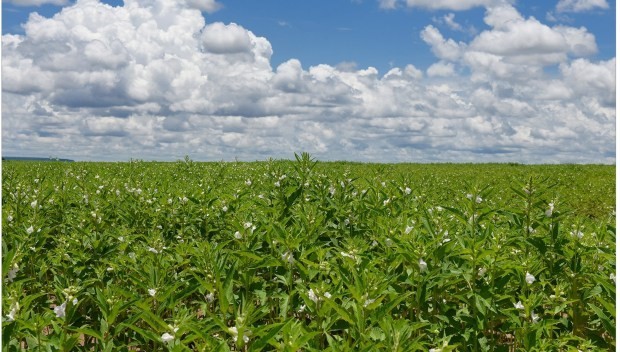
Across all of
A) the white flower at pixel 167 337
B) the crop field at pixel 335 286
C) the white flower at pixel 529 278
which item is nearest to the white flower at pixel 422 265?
the crop field at pixel 335 286

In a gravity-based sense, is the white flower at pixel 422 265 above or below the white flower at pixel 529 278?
above

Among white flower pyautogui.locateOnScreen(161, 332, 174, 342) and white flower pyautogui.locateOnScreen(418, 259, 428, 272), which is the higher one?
white flower pyautogui.locateOnScreen(418, 259, 428, 272)

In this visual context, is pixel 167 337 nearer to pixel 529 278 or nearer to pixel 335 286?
pixel 335 286

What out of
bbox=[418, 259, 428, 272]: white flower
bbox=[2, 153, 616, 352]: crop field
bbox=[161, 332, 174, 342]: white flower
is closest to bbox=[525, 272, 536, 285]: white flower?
bbox=[2, 153, 616, 352]: crop field

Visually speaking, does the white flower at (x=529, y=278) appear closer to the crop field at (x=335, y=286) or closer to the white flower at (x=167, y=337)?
the crop field at (x=335, y=286)

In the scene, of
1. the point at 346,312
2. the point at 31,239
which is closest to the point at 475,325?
the point at 346,312

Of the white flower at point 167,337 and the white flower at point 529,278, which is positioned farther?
the white flower at point 529,278

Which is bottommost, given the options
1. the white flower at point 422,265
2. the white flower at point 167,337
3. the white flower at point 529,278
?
the white flower at point 167,337

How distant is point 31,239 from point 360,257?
3.03 m

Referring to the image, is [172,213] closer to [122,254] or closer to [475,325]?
[122,254]

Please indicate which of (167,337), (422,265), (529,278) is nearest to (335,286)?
(422,265)

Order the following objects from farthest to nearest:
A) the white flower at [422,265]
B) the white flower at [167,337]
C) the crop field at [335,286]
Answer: the white flower at [422,265] → the crop field at [335,286] → the white flower at [167,337]

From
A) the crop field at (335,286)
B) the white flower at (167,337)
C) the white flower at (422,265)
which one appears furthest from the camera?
the white flower at (422,265)

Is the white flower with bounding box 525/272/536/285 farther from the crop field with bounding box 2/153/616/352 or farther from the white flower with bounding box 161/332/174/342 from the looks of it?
the white flower with bounding box 161/332/174/342
